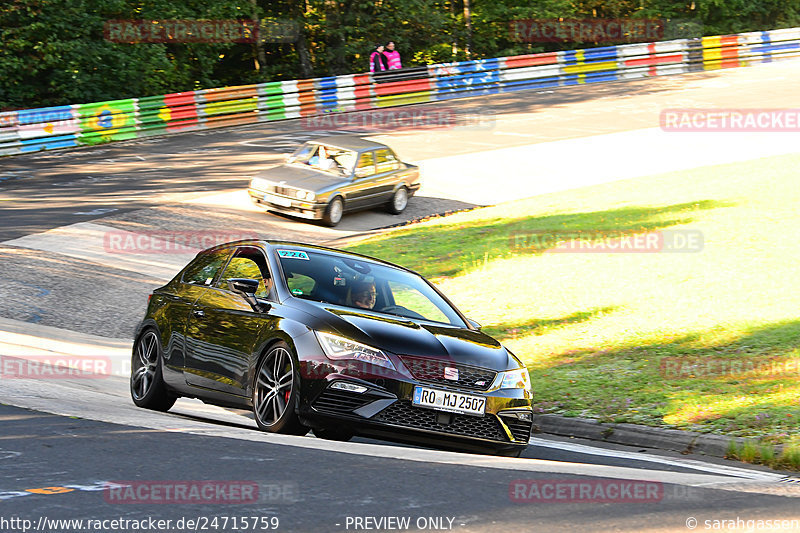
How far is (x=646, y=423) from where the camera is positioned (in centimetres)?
932

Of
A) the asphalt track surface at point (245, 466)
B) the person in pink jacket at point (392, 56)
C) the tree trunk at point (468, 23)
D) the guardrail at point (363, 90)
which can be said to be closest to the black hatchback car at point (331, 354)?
the asphalt track surface at point (245, 466)

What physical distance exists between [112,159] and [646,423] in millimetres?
21045

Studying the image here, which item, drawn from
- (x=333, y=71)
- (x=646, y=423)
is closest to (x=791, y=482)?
(x=646, y=423)

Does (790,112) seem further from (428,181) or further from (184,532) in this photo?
(184,532)

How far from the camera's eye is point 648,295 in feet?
46.5

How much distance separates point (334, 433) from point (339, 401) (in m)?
0.27

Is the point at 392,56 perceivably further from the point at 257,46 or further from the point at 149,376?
the point at 149,376

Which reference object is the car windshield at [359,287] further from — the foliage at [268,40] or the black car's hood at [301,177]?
the foliage at [268,40]

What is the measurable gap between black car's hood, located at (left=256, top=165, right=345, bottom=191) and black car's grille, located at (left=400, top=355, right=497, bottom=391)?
546 inches

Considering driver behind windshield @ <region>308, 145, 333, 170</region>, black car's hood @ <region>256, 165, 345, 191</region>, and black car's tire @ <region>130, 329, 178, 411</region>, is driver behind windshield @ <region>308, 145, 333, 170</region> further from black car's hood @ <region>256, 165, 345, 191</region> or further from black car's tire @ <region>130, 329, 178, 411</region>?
black car's tire @ <region>130, 329, 178, 411</region>

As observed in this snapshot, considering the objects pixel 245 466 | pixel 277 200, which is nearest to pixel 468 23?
pixel 277 200

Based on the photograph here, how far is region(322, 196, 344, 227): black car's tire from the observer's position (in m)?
21.4

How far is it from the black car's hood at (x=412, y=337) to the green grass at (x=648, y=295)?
209 centimetres

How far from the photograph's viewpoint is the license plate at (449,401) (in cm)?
733
